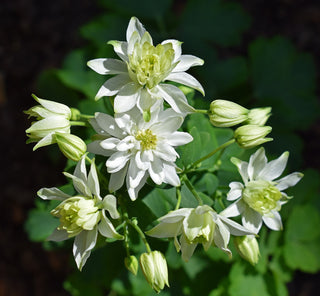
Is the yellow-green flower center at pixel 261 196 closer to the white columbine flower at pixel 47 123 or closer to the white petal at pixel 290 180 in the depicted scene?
the white petal at pixel 290 180

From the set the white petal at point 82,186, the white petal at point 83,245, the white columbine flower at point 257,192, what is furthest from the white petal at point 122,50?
the white petal at point 83,245

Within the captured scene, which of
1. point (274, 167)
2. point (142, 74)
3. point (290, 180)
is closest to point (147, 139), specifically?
point (142, 74)

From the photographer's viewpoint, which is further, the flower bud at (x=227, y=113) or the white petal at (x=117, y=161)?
the flower bud at (x=227, y=113)

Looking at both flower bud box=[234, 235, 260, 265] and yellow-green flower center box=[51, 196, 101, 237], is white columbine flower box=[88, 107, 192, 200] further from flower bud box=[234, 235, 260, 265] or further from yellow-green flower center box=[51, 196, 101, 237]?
flower bud box=[234, 235, 260, 265]

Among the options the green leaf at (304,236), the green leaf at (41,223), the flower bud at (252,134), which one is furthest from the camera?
the green leaf at (304,236)

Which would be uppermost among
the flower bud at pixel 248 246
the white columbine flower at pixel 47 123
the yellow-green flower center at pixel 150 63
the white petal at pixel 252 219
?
the yellow-green flower center at pixel 150 63

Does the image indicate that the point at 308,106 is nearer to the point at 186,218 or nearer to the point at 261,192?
the point at 261,192

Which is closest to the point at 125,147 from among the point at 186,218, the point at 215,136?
the point at 186,218
